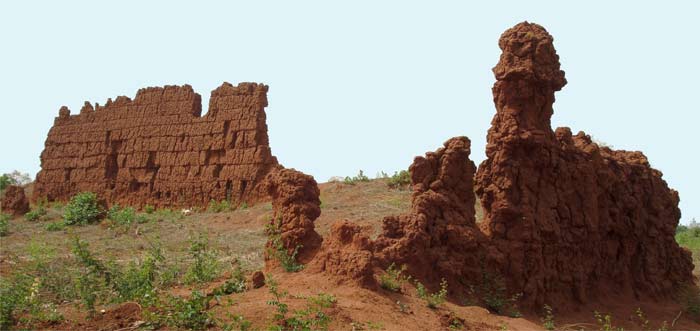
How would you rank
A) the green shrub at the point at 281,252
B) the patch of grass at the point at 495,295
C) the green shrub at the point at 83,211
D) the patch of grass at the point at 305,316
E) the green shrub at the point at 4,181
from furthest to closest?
the green shrub at the point at 4,181, the green shrub at the point at 83,211, the patch of grass at the point at 495,295, the green shrub at the point at 281,252, the patch of grass at the point at 305,316

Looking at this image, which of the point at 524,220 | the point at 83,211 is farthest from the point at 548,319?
the point at 83,211

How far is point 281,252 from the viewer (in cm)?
913

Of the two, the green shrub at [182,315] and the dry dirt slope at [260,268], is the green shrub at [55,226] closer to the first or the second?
the dry dirt slope at [260,268]

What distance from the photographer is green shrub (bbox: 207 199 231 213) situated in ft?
63.8

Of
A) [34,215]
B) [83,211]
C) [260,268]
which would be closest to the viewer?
[260,268]

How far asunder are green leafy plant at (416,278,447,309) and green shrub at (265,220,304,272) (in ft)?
5.01

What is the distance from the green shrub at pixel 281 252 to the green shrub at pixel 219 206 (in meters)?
10.1

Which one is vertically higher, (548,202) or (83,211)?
(548,202)

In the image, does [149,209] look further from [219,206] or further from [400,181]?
[400,181]

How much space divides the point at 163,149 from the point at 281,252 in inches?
527

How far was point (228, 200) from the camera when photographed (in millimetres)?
19906

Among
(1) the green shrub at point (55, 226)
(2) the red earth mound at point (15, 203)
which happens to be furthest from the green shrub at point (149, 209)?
(2) the red earth mound at point (15, 203)

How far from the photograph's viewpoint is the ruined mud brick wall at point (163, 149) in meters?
19.9

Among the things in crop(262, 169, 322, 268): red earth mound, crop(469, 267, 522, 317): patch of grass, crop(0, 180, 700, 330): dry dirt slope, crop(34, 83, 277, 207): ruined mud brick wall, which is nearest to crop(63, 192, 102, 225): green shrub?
crop(0, 180, 700, 330): dry dirt slope
